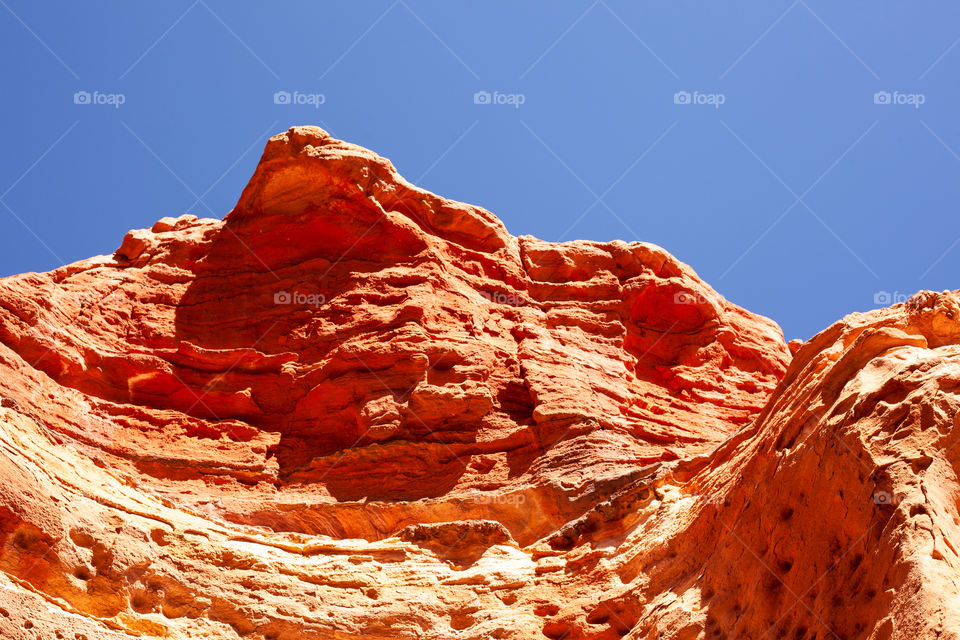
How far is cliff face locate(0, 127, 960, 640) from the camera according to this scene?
13.9 meters

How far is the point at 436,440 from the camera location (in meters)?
23.4

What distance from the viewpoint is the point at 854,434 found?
44.8 feet

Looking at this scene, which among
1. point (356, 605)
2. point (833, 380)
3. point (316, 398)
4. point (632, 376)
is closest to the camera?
point (833, 380)

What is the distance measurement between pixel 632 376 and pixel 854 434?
13432 millimetres

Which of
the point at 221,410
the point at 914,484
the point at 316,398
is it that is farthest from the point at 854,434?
the point at 221,410

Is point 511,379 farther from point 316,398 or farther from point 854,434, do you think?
point 854,434

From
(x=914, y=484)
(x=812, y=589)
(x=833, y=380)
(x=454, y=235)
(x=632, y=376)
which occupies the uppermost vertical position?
(x=454, y=235)

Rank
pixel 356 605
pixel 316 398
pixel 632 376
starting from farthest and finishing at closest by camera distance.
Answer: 1. pixel 632 376
2. pixel 316 398
3. pixel 356 605

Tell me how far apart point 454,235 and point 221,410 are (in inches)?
325

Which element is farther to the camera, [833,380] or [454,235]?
[454,235]

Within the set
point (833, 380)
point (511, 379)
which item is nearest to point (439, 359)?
point (511, 379)

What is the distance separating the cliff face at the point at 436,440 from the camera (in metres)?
13.9

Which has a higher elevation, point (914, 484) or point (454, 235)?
point (454, 235)

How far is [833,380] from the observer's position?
1530 centimetres
